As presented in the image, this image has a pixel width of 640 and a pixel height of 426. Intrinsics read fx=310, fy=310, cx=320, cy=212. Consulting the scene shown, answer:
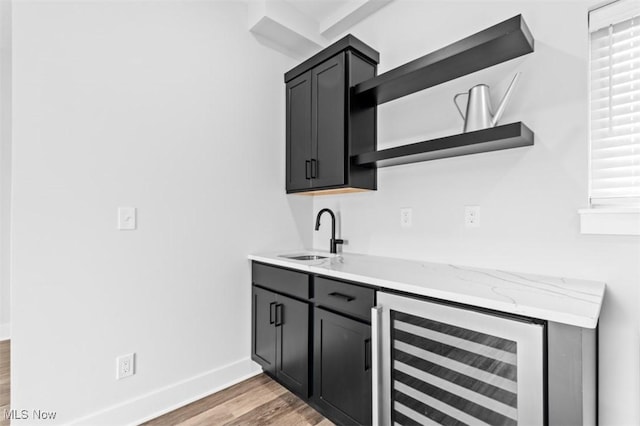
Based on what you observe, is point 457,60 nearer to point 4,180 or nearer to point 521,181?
point 521,181

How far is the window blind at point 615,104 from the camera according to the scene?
1.30 m

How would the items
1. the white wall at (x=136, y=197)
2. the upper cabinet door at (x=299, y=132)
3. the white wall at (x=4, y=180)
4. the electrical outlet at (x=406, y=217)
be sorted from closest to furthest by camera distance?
the white wall at (x=136, y=197) → the electrical outlet at (x=406, y=217) → the upper cabinet door at (x=299, y=132) → the white wall at (x=4, y=180)

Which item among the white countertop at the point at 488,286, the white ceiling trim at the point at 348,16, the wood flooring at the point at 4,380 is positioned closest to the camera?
the white countertop at the point at 488,286

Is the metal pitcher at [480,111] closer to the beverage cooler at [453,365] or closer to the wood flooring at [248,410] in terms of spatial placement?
the beverage cooler at [453,365]

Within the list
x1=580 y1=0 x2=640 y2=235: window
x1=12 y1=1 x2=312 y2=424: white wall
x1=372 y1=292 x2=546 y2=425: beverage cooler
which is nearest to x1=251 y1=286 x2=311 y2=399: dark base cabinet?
x1=12 y1=1 x2=312 y2=424: white wall

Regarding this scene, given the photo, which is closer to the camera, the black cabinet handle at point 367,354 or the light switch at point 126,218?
the black cabinet handle at point 367,354

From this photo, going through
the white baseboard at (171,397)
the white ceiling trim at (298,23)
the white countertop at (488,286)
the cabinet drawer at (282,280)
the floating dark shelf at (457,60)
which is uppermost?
the white ceiling trim at (298,23)

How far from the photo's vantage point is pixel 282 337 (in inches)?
79.3

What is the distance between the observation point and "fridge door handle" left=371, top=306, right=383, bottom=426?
54.9 inches

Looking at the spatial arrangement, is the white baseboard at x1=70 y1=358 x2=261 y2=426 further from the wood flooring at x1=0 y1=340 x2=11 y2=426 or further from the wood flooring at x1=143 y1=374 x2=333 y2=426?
the wood flooring at x1=0 y1=340 x2=11 y2=426

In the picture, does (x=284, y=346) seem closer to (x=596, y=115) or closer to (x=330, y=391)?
(x=330, y=391)

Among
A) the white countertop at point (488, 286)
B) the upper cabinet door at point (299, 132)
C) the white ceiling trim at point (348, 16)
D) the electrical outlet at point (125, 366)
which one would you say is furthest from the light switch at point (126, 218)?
the white ceiling trim at point (348, 16)

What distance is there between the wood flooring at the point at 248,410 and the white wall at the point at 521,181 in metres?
1.12

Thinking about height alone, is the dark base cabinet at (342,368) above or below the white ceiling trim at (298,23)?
below
